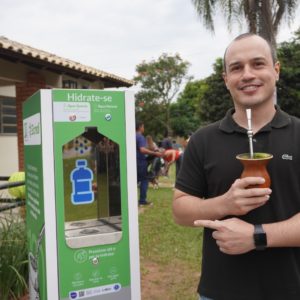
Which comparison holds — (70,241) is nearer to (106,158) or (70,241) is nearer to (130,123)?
(106,158)

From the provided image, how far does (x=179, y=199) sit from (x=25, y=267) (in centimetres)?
240

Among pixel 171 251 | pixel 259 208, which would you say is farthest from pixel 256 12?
pixel 259 208

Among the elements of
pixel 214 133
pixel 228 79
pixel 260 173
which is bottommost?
pixel 260 173

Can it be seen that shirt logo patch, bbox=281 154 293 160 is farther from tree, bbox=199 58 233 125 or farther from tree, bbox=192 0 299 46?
tree, bbox=199 58 233 125

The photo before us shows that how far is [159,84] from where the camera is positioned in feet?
137

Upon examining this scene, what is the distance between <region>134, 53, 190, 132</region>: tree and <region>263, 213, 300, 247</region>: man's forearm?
129 ft

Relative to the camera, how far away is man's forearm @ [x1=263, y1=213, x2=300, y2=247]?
1438 mm

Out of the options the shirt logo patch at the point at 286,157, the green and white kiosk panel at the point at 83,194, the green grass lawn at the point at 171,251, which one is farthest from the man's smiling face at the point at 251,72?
the green grass lawn at the point at 171,251

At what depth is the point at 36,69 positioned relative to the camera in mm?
7738

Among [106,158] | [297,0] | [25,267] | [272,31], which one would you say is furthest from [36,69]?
[297,0]

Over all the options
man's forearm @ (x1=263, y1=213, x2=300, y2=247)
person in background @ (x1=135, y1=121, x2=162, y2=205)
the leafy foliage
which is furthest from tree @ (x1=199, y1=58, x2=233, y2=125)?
man's forearm @ (x1=263, y1=213, x2=300, y2=247)

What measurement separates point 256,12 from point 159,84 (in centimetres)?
3070

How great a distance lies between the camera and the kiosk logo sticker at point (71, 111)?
7.74 feet

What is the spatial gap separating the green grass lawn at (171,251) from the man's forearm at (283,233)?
293 centimetres
